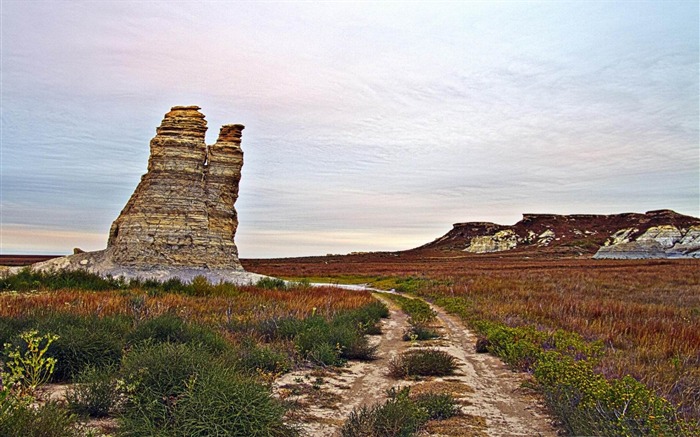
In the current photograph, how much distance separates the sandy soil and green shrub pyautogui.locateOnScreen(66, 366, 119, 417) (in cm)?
189

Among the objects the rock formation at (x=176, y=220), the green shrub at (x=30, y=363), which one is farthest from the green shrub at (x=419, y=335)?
the rock formation at (x=176, y=220)

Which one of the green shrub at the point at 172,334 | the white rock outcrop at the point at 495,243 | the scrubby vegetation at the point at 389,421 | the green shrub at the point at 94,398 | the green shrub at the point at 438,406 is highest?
the white rock outcrop at the point at 495,243

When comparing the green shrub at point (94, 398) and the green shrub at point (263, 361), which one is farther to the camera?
the green shrub at point (263, 361)

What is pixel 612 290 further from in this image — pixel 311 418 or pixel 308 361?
pixel 311 418

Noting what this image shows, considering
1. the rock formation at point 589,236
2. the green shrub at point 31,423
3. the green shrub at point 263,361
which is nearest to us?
the green shrub at point 31,423

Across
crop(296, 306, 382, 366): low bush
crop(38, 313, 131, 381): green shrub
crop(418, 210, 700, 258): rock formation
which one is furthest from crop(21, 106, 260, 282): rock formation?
crop(418, 210, 700, 258): rock formation

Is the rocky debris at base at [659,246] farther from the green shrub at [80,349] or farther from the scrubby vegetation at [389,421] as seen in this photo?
the green shrub at [80,349]

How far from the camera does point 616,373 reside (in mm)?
6949

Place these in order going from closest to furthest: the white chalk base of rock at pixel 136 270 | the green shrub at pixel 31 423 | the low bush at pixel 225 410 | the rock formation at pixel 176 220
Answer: the green shrub at pixel 31 423 < the low bush at pixel 225 410 < the white chalk base of rock at pixel 136 270 < the rock formation at pixel 176 220

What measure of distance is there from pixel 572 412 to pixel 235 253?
1084 inches

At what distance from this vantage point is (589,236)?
110 meters

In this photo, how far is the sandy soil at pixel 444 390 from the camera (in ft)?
17.6

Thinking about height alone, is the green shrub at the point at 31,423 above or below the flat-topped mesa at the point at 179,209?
below

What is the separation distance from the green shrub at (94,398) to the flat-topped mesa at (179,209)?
2334 centimetres
